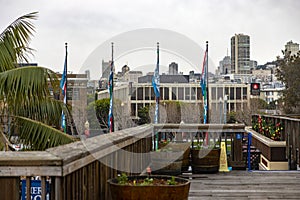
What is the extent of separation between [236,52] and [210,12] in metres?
94.0

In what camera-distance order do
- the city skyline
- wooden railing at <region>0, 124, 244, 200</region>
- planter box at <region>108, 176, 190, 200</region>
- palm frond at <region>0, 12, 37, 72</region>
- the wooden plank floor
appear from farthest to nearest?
the city skyline
palm frond at <region>0, 12, 37, 72</region>
the wooden plank floor
planter box at <region>108, 176, 190, 200</region>
wooden railing at <region>0, 124, 244, 200</region>


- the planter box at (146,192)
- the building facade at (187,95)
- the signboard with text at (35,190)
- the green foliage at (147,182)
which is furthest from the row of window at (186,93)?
the signboard with text at (35,190)

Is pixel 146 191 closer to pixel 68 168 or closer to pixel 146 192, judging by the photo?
pixel 146 192

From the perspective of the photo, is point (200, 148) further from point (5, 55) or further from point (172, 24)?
point (172, 24)

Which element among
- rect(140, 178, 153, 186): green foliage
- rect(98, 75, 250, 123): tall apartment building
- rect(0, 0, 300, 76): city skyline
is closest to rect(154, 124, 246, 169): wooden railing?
rect(0, 0, 300, 76): city skyline

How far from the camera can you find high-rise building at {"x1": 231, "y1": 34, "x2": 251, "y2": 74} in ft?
356

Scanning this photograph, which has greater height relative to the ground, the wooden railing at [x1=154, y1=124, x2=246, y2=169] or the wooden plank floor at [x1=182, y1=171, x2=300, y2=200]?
the wooden railing at [x1=154, y1=124, x2=246, y2=169]

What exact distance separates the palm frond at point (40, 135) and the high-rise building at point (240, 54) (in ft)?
335

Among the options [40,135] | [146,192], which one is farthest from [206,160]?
[146,192]

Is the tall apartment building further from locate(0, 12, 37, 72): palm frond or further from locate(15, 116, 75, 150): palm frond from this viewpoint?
locate(15, 116, 75, 150): palm frond

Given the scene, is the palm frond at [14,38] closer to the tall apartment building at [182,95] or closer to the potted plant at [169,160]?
the potted plant at [169,160]

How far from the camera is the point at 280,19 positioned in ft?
79.6

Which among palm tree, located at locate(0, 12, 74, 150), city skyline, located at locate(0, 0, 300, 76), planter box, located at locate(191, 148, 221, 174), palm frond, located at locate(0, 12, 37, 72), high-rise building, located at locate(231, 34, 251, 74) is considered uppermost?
high-rise building, located at locate(231, 34, 251, 74)

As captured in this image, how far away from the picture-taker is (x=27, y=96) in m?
6.17
